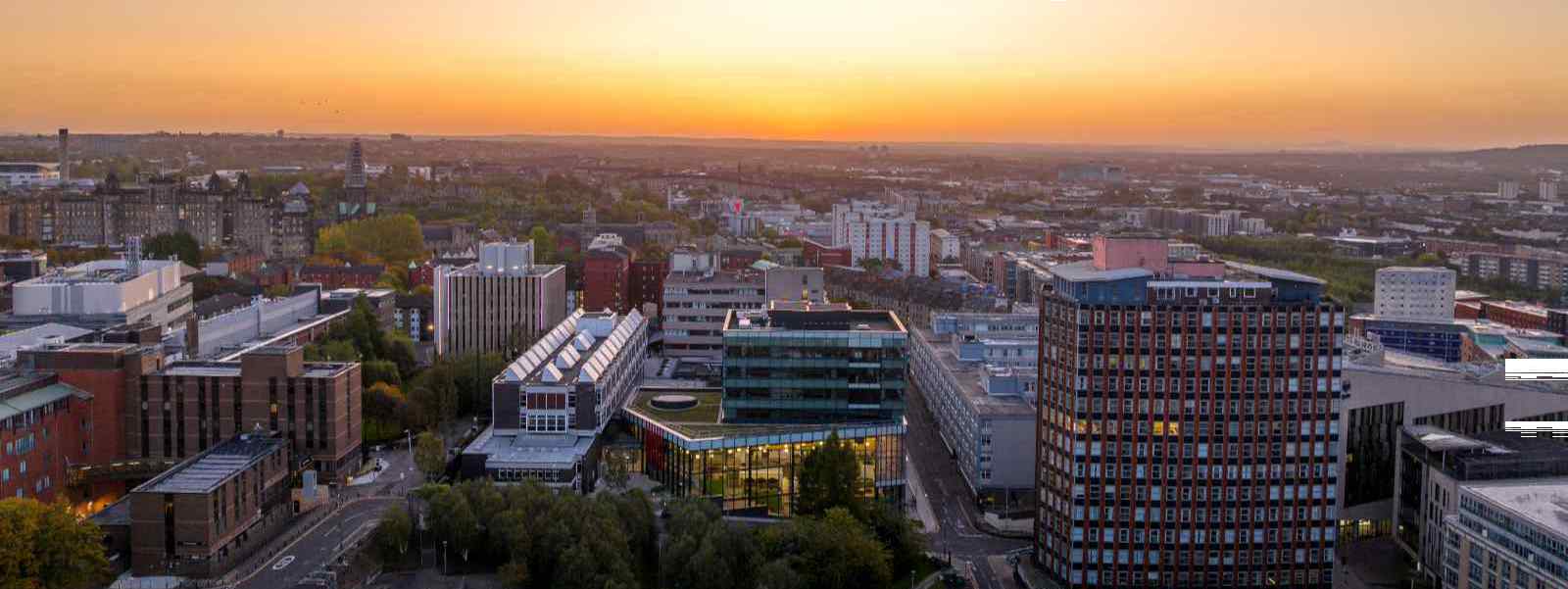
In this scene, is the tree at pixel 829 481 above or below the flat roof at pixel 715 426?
below

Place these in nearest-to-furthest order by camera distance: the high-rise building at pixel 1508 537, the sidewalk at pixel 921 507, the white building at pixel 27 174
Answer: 1. the high-rise building at pixel 1508 537
2. the sidewalk at pixel 921 507
3. the white building at pixel 27 174

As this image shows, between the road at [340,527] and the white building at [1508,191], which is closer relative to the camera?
the road at [340,527]

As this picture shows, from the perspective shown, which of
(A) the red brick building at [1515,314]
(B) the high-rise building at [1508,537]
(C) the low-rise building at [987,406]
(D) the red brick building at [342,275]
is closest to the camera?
(B) the high-rise building at [1508,537]

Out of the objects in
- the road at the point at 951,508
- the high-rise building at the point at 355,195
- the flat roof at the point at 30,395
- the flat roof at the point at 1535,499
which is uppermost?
the high-rise building at the point at 355,195

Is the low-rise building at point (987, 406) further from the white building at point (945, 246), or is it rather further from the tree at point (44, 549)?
the white building at point (945, 246)

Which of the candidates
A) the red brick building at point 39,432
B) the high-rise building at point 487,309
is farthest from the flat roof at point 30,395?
the high-rise building at point 487,309
